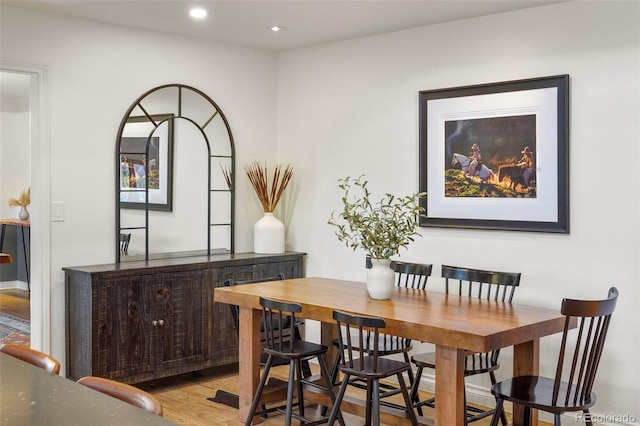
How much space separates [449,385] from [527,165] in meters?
1.80

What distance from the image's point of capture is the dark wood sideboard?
177 inches

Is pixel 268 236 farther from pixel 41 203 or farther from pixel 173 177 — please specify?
pixel 41 203

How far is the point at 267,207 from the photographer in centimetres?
572

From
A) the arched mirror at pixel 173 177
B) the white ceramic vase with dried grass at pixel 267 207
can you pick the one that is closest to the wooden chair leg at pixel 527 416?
the white ceramic vase with dried grass at pixel 267 207

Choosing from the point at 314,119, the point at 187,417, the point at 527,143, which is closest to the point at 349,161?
the point at 314,119

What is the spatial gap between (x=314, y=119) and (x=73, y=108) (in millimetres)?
1877

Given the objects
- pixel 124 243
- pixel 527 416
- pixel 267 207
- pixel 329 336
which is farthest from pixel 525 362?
pixel 124 243

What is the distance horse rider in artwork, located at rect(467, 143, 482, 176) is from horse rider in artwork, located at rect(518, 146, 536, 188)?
299 millimetres

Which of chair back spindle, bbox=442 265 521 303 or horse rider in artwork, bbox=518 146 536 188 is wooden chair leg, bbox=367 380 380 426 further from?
horse rider in artwork, bbox=518 146 536 188

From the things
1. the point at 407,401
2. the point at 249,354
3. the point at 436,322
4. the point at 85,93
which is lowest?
the point at 407,401

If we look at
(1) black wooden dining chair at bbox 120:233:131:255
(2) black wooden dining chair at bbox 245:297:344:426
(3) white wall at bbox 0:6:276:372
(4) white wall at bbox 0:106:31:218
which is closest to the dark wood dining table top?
(2) black wooden dining chair at bbox 245:297:344:426

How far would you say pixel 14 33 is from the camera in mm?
4445

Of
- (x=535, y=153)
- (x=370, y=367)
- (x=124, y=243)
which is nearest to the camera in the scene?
(x=370, y=367)

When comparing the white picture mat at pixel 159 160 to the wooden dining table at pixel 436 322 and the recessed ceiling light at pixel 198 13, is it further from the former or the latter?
the wooden dining table at pixel 436 322
